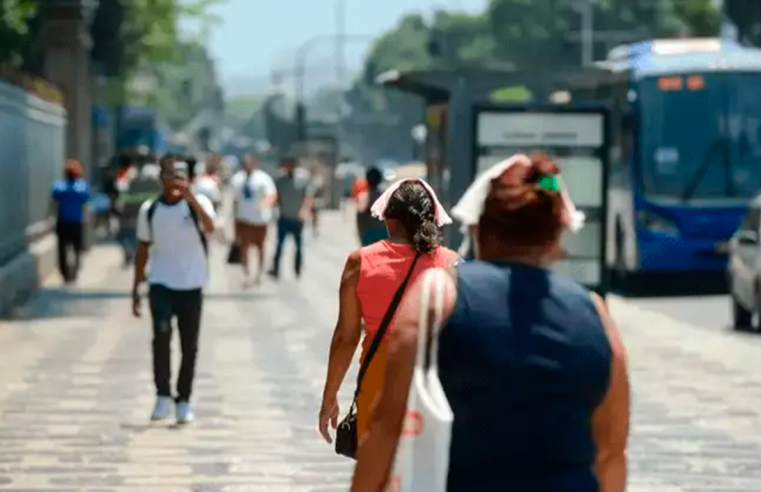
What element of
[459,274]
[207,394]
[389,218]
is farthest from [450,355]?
[207,394]

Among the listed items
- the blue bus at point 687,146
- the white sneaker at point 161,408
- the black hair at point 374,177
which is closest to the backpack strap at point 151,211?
the white sneaker at point 161,408

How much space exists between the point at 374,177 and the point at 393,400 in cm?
1659

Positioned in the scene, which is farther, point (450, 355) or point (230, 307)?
point (230, 307)

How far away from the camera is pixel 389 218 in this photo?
8664 mm

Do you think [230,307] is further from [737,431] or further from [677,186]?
[737,431]

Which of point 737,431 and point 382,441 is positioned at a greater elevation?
point 382,441

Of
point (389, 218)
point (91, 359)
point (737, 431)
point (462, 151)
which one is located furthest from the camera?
point (462, 151)

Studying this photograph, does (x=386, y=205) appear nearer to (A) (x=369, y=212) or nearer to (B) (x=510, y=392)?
(B) (x=510, y=392)

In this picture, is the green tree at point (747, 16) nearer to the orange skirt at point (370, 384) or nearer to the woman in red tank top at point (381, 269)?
the woman in red tank top at point (381, 269)

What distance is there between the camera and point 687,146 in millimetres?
31188

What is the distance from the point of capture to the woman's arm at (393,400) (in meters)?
5.27

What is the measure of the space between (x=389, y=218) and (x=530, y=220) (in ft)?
11.1

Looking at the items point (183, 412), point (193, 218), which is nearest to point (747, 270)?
point (183, 412)

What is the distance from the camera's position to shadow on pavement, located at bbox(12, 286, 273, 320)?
2598 centimetres
